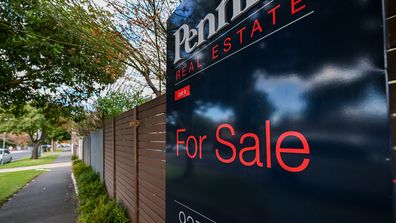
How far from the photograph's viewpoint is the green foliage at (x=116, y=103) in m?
8.54

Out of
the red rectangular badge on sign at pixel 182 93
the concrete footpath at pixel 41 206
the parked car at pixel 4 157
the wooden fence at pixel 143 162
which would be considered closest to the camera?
the red rectangular badge on sign at pixel 182 93

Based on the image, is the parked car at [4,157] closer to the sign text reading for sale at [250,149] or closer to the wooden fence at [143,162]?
the wooden fence at [143,162]

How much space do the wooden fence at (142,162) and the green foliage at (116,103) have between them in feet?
7.04

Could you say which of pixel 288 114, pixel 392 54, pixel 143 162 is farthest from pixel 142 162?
pixel 392 54

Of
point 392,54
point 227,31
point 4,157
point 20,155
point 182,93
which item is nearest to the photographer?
point 392,54

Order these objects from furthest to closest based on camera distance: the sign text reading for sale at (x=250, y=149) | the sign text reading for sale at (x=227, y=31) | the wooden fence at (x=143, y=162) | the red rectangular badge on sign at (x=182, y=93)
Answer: the wooden fence at (x=143, y=162)
the red rectangular badge on sign at (x=182, y=93)
the sign text reading for sale at (x=227, y=31)
the sign text reading for sale at (x=250, y=149)

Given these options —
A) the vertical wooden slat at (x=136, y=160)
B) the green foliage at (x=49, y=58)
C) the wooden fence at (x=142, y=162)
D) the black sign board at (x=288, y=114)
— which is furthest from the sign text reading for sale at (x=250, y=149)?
the green foliage at (x=49, y=58)

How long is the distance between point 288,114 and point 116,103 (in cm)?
857

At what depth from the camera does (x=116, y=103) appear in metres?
9.34

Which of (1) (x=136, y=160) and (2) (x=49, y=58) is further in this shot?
(2) (x=49, y=58)

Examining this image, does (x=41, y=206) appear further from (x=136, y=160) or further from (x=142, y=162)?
(x=142, y=162)

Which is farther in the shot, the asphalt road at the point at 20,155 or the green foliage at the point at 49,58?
the asphalt road at the point at 20,155

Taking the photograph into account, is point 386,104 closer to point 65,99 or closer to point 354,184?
point 354,184

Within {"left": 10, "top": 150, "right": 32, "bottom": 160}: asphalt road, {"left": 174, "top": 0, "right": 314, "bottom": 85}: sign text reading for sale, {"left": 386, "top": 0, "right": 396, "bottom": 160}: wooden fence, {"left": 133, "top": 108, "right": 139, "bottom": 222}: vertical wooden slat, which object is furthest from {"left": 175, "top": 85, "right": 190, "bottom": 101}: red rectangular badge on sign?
{"left": 10, "top": 150, "right": 32, "bottom": 160}: asphalt road
